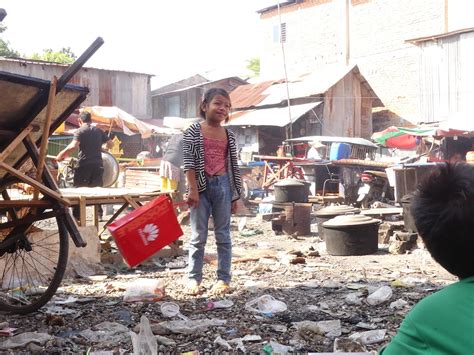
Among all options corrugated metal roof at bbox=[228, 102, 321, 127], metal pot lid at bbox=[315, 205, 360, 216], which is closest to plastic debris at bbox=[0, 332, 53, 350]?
metal pot lid at bbox=[315, 205, 360, 216]

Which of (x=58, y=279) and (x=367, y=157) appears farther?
(x=367, y=157)

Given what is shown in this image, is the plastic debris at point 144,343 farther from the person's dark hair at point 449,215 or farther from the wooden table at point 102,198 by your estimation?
the wooden table at point 102,198

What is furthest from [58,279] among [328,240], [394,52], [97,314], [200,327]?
[394,52]

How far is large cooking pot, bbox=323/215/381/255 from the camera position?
23.9ft

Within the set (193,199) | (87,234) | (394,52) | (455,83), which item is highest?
(394,52)

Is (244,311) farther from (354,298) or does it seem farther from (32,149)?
(32,149)

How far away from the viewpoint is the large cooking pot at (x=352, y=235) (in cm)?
727

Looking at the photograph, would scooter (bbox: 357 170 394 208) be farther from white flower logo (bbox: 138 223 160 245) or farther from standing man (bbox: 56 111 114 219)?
white flower logo (bbox: 138 223 160 245)

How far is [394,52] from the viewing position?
30609mm

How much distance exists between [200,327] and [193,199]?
4.36 feet

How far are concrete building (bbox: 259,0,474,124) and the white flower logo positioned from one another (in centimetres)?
2269

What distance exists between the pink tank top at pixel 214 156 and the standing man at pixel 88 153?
373cm

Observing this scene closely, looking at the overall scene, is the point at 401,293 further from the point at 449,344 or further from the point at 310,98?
the point at 310,98

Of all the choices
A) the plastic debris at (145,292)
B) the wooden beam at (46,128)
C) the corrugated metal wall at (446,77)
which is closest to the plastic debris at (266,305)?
the plastic debris at (145,292)
